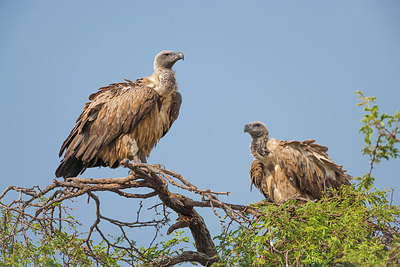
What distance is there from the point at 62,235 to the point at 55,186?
52 cm

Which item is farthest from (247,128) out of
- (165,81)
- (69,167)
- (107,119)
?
(69,167)

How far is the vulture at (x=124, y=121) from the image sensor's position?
19.9 ft

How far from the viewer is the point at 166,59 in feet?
21.4

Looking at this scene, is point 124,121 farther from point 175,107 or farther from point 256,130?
point 256,130

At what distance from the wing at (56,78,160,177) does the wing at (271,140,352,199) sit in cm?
181

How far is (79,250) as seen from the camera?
5086 millimetres

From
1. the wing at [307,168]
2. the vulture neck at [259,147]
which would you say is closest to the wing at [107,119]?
the vulture neck at [259,147]

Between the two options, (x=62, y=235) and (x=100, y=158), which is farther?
(x=100, y=158)

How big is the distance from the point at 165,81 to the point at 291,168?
6.44 ft

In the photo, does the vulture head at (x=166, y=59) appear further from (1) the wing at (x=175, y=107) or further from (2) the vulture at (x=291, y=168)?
(2) the vulture at (x=291, y=168)

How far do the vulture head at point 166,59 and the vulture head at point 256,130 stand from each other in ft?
4.25

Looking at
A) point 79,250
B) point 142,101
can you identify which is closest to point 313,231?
point 79,250

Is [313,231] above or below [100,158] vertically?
below

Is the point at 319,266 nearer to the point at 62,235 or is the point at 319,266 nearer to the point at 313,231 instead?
the point at 313,231
